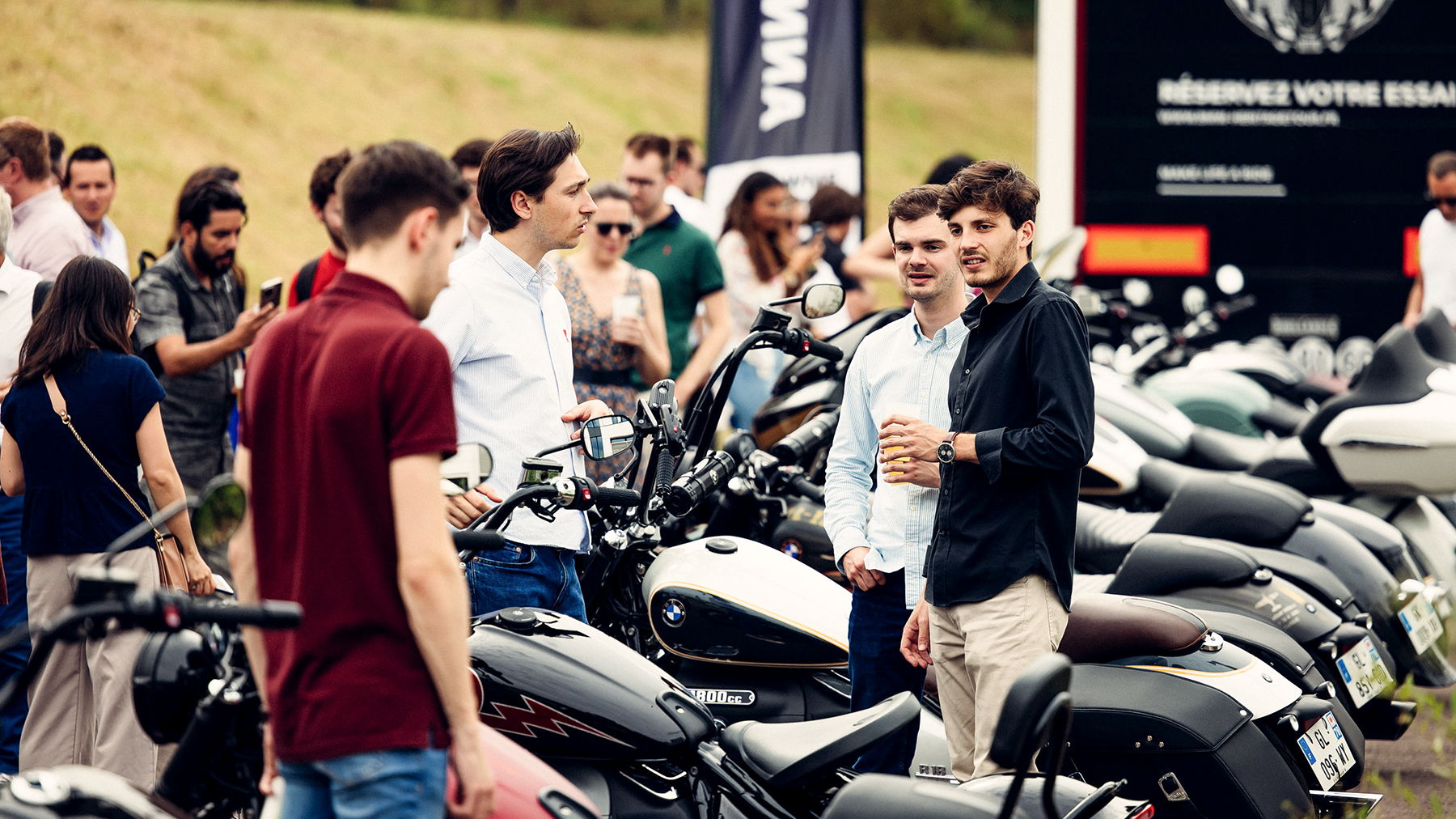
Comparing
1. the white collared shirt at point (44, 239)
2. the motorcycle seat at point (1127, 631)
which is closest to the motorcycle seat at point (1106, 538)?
the motorcycle seat at point (1127, 631)

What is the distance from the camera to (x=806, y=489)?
4.51m

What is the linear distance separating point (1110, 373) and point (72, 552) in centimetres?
465

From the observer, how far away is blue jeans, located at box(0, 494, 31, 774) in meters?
4.66

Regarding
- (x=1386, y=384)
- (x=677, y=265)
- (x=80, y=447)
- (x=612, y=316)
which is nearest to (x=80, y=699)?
(x=80, y=447)

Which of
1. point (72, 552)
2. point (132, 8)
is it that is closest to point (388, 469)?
point (72, 552)

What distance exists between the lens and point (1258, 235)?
1124 cm

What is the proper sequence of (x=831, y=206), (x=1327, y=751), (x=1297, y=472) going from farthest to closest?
(x=831, y=206) < (x=1297, y=472) < (x=1327, y=751)

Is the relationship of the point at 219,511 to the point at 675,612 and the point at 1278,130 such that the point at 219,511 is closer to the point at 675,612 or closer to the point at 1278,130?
the point at 675,612

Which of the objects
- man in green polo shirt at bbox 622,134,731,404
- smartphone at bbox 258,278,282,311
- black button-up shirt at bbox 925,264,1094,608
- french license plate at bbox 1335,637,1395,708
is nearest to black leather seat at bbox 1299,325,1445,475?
french license plate at bbox 1335,637,1395,708

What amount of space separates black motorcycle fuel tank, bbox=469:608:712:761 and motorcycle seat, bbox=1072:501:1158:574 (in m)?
2.50

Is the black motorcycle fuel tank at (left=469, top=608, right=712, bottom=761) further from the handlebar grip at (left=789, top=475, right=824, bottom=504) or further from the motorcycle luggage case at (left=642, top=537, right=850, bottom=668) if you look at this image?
the handlebar grip at (left=789, top=475, right=824, bottom=504)

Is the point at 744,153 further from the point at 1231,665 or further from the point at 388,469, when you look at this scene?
the point at 388,469

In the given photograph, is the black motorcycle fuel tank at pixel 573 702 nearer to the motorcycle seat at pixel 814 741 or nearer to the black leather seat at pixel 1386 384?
the motorcycle seat at pixel 814 741

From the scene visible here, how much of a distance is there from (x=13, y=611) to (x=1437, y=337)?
5827mm
